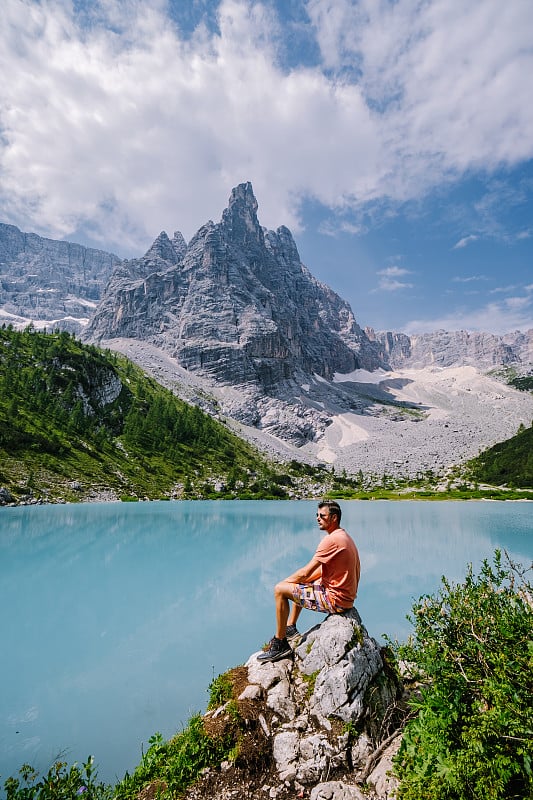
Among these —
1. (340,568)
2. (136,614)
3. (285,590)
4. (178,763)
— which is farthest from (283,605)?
(136,614)

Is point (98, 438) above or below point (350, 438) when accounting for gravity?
below

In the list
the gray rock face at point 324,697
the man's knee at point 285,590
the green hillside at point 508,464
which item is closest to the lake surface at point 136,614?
the gray rock face at point 324,697

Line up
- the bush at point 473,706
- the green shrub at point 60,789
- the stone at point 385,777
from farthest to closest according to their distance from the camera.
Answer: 1. the green shrub at point 60,789
2. the stone at point 385,777
3. the bush at point 473,706

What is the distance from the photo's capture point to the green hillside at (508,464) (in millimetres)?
113812

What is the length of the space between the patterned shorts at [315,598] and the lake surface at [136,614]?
157 inches

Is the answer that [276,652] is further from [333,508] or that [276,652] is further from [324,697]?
[333,508]

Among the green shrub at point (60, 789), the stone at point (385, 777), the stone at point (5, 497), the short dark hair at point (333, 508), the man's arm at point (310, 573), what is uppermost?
the short dark hair at point (333, 508)

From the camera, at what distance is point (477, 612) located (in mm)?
6000

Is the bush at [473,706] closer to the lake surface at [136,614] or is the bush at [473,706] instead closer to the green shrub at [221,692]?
the green shrub at [221,692]

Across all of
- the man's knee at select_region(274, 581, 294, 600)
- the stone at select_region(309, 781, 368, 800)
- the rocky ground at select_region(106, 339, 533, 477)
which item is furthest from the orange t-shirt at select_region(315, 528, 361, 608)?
the rocky ground at select_region(106, 339, 533, 477)

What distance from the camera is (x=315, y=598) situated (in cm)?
762

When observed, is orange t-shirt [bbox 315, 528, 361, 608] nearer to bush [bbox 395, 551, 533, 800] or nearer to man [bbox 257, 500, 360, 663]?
man [bbox 257, 500, 360, 663]

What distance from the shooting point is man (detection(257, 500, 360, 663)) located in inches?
292

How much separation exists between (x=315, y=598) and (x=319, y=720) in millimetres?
1804
